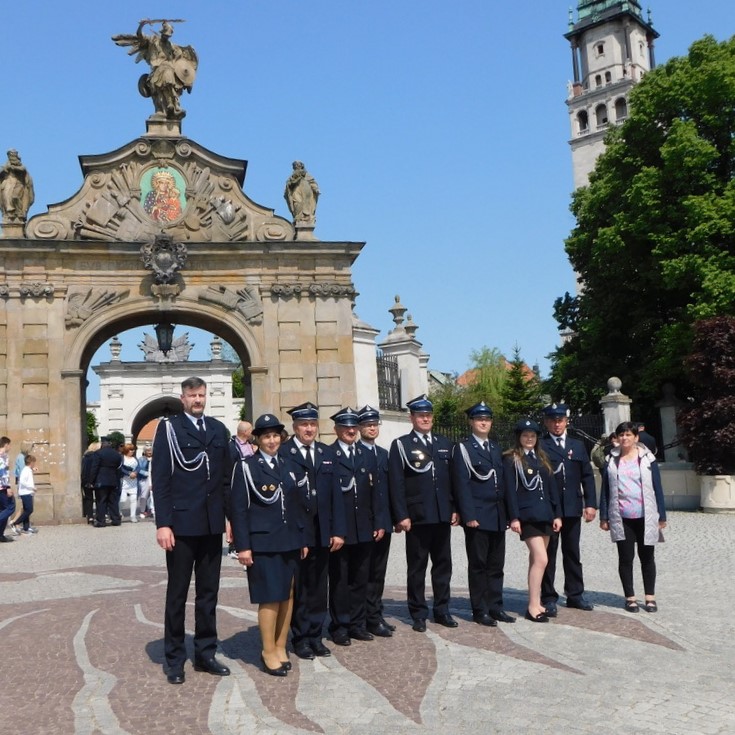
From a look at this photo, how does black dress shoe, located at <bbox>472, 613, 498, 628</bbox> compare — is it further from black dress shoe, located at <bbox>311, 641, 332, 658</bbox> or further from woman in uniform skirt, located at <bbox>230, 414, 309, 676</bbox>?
woman in uniform skirt, located at <bbox>230, 414, 309, 676</bbox>

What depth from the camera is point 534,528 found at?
8242mm

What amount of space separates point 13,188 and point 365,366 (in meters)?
10.1

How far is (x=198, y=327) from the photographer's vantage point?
22.0 m

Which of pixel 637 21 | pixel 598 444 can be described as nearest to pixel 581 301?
pixel 598 444

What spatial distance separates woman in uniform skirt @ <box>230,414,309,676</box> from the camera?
6.41m

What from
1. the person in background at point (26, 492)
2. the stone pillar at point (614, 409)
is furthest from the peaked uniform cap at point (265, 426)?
the stone pillar at point (614, 409)

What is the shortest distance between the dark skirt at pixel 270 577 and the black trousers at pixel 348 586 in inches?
41.2

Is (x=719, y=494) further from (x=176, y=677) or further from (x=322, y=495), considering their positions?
(x=176, y=677)

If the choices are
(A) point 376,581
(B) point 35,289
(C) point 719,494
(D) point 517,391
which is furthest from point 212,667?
(D) point 517,391

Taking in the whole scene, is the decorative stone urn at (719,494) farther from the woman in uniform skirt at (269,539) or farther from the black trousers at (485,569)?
the woman in uniform skirt at (269,539)

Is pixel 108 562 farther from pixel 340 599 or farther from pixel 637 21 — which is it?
pixel 637 21

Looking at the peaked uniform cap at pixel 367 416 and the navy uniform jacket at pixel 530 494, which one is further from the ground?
the peaked uniform cap at pixel 367 416

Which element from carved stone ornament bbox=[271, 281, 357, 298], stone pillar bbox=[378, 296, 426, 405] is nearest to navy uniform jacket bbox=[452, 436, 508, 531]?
carved stone ornament bbox=[271, 281, 357, 298]

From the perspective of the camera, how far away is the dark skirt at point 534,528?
324 inches
